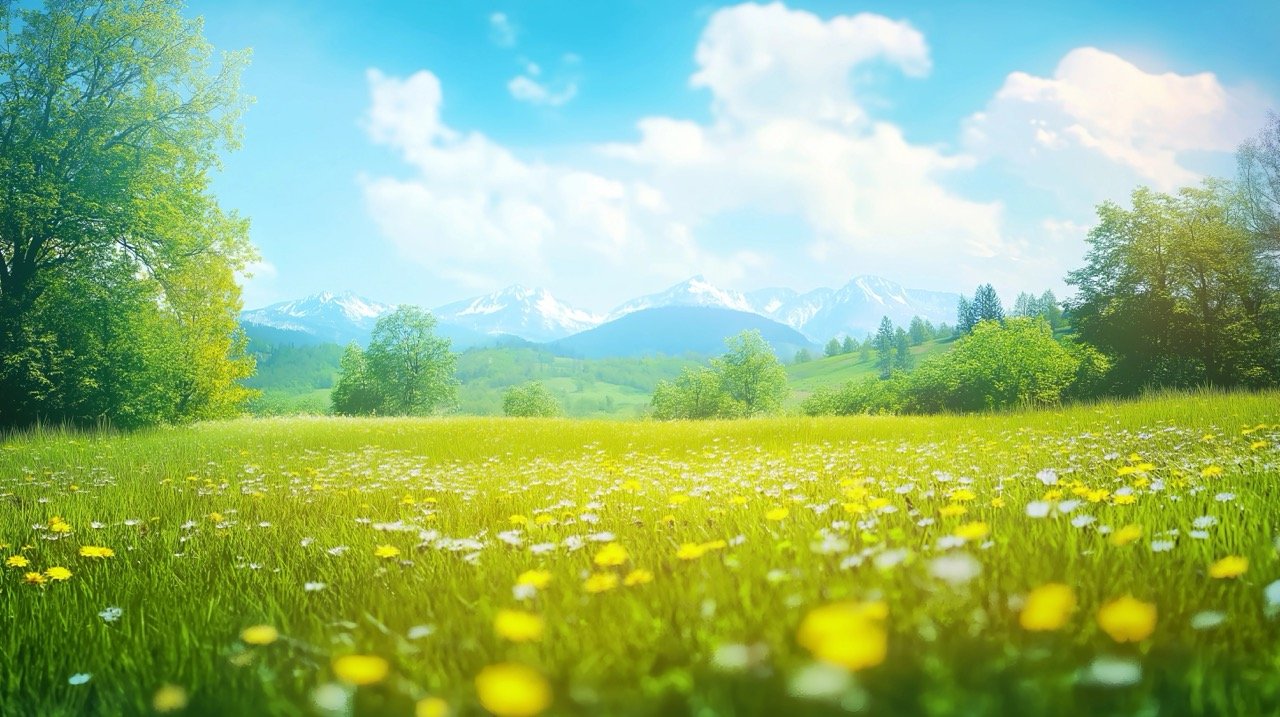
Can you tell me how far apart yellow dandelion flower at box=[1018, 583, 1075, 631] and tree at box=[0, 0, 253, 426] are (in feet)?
73.5

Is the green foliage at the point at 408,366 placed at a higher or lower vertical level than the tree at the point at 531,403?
higher

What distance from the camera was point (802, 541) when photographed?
271 centimetres

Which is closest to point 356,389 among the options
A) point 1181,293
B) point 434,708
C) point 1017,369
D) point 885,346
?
point 1017,369

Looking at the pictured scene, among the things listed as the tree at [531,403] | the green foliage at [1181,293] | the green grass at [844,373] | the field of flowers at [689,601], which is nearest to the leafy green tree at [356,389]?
the tree at [531,403]

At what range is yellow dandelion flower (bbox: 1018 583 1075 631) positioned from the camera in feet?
4.49

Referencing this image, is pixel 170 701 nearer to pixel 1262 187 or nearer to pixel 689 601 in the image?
pixel 689 601

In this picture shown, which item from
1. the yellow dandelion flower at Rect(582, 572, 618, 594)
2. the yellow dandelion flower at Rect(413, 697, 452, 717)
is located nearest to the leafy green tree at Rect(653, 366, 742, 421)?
the yellow dandelion flower at Rect(582, 572, 618, 594)

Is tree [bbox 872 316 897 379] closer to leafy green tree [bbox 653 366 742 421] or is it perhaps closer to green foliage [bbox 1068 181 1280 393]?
leafy green tree [bbox 653 366 742 421]

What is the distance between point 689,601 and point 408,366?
8310 centimetres

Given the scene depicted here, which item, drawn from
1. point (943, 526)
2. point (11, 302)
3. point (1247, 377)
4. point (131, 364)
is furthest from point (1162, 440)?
point (1247, 377)

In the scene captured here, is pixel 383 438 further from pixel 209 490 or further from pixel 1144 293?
pixel 1144 293

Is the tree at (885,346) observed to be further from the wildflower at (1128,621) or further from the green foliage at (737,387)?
the wildflower at (1128,621)

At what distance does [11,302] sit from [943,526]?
24.0 m

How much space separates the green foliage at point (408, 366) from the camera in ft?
257
